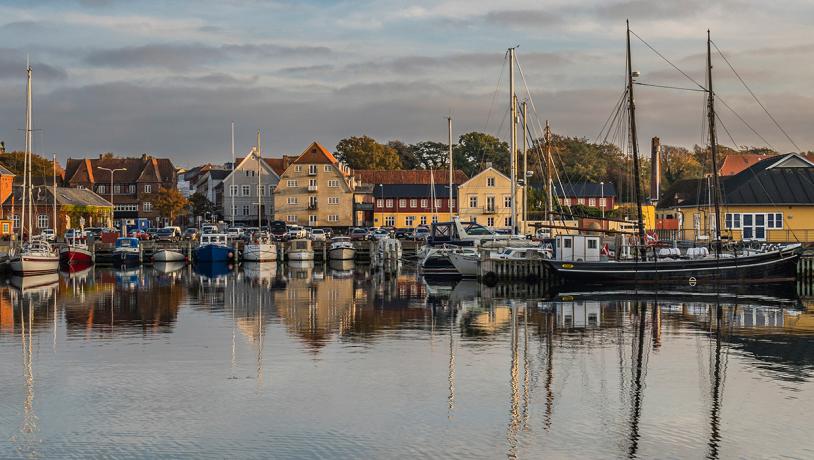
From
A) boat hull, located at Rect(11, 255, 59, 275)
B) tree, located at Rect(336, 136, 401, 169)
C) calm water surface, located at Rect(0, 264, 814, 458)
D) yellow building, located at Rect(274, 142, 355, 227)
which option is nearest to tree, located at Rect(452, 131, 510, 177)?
tree, located at Rect(336, 136, 401, 169)

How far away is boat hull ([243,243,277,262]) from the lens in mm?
94062

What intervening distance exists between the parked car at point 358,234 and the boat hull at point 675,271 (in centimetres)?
4949

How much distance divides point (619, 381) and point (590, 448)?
7.43 m

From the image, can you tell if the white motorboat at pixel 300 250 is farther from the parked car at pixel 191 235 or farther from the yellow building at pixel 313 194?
the yellow building at pixel 313 194

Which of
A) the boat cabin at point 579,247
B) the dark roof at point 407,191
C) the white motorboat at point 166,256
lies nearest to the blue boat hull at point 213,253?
the white motorboat at point 166,256

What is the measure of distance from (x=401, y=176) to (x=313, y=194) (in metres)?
15.1

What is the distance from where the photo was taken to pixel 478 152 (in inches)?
6535

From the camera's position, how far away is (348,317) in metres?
44.7

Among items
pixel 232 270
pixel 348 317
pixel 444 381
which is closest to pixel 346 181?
pixel 232 270

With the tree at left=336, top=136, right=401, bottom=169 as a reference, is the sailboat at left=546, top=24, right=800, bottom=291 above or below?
below

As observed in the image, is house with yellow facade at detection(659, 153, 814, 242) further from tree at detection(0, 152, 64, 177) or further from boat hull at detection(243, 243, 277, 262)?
tree at detection(0, 152, 64, 177)

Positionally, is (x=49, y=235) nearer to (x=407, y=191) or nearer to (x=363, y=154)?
(x=407, y=191)

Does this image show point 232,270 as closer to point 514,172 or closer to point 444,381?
point 514,172

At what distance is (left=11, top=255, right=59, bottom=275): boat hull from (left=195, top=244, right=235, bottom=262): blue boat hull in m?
20.3
